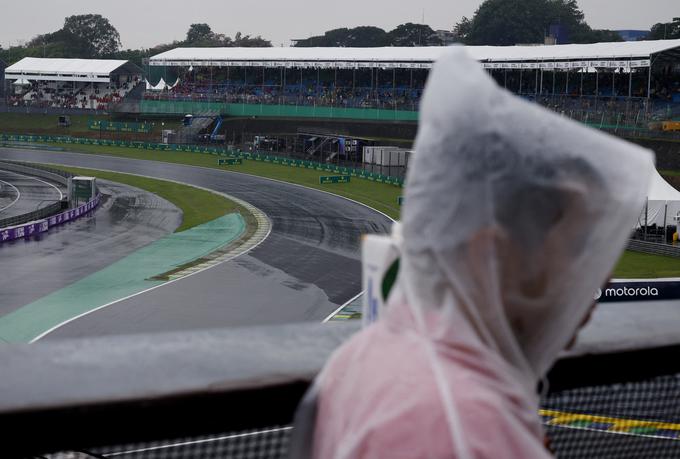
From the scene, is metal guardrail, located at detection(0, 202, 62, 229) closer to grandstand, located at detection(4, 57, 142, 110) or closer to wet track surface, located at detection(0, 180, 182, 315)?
wet track surface, located at detection(0, 180, 182, 315)

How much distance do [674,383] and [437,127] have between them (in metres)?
1.67

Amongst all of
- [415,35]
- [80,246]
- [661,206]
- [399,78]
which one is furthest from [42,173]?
[415,35]

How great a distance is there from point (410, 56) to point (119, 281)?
60.9 meters

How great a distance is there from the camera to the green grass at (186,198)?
51.2 metres

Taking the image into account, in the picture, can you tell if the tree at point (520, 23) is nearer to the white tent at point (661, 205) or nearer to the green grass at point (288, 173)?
the green grass at point (288, 173)

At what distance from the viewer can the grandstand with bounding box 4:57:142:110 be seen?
115 meters

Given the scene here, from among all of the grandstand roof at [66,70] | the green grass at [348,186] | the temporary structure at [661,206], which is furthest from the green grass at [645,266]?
the grandstand roof at [66,70]

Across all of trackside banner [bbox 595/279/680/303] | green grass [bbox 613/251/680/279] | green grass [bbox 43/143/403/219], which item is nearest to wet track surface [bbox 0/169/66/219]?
green grass [bbox 43/143/403/219]

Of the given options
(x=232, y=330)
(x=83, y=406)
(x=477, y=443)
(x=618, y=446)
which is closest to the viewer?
(x=477, y=443)

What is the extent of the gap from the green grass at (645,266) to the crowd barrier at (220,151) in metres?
27.8

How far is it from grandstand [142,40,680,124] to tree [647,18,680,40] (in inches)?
1065

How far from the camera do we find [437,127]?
1811mm

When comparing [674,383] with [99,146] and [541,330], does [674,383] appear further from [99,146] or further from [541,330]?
[99,146]

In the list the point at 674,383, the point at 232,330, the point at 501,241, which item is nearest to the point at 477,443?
the point at 501,241
